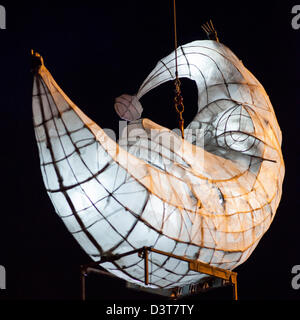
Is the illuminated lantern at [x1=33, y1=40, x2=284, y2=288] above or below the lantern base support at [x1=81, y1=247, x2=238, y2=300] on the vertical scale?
above

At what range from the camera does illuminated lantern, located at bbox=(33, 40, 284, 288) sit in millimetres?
6266

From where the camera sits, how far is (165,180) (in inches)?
→ 265

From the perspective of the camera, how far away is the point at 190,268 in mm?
6711

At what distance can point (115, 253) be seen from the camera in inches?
258

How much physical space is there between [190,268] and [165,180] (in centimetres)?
97

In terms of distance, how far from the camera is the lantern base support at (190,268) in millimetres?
6404

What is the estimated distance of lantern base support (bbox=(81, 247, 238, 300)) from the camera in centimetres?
640

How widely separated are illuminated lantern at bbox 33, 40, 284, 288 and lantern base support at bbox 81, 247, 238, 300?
10 centimetres

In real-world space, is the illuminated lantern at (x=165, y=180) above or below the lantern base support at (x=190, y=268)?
above

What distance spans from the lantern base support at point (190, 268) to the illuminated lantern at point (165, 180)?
96 millimetres

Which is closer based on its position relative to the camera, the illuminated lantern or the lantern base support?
the illuminated lantern

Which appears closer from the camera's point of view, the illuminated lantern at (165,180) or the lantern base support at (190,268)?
the illuminated lantern at (165,180)

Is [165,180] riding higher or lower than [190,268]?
higher
